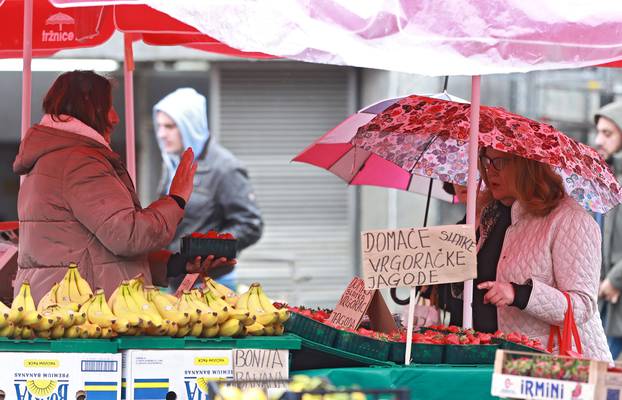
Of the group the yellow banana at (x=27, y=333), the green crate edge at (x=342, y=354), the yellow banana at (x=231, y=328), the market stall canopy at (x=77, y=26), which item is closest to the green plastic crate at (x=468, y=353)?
the green crate edge at (x=342, y=354)

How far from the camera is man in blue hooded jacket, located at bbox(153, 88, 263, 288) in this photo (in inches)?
334

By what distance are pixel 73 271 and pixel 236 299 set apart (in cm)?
64

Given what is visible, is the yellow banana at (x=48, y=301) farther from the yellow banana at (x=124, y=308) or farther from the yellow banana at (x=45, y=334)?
the yellow banana at (x=124, y=308)

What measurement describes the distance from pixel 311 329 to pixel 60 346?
2.93 feet

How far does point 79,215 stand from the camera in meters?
4.93

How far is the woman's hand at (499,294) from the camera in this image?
196 inches

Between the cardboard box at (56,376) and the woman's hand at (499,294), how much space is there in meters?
1.65

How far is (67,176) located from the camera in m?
4.98

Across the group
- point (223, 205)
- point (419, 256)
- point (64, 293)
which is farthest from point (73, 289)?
point (223, 205)

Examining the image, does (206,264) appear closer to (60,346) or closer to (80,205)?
(80,205)

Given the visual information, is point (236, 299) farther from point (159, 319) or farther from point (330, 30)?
point (330, 30)

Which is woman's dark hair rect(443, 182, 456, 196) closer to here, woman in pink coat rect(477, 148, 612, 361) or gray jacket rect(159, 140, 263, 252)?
woman in pink coat rect(477, 148, 612, 361)

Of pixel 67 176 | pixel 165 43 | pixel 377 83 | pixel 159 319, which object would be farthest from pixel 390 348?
pixel 377 83

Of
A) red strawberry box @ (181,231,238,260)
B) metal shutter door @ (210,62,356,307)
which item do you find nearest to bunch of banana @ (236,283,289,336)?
red strawberry box @ (181,231,238,260)
